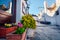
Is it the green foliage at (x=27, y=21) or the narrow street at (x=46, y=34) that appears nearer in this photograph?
the green foliage at (x=27, y=21)

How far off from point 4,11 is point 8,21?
64 centimetres

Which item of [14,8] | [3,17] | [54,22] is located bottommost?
[54,22]

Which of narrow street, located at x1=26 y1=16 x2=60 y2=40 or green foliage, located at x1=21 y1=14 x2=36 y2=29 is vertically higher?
green foliage, located at x1=21 y1=14 x2=36 y2=29

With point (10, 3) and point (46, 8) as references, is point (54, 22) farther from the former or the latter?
point (10, 3)

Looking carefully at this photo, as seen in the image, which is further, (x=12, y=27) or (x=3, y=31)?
(x=12, y=27)

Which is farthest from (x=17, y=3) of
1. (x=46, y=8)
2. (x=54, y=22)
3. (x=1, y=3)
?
(x=46, y=8)

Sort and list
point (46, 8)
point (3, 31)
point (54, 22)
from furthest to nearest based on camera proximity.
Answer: point (46, 8), point (54, 22), point (3, 31)

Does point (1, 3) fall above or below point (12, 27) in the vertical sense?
above

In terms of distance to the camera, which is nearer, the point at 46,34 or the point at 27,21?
the point at 27,21

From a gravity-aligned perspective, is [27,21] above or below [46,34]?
above

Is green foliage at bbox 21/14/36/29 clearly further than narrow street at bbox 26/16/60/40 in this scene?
No

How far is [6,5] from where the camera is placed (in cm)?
731

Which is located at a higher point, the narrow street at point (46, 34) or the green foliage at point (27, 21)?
the green foliage at point (27, 21)

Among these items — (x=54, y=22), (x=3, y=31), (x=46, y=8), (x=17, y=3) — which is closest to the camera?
(x=3, y=31)
